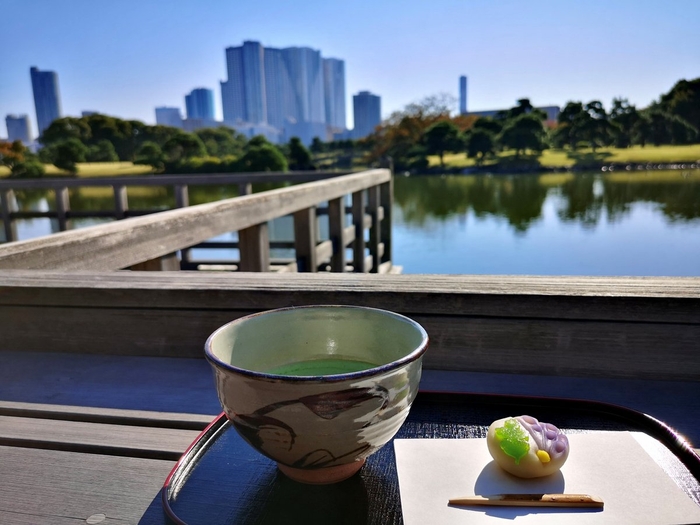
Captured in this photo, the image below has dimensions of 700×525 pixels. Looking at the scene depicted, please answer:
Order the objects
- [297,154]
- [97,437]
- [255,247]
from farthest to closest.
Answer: [297,154] < [255,247] < [97,437]

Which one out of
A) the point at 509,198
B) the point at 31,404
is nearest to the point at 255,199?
the point at 31,404

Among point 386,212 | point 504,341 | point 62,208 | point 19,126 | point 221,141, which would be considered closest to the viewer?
point 504,341

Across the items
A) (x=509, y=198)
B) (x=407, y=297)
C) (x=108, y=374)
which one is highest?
(x=407, y=297)

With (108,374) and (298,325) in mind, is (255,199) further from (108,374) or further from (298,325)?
(298,325)

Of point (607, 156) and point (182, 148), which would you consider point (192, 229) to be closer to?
point (182, 148)

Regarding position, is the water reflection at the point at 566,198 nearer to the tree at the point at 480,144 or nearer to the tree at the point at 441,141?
the tree at the point at 480,144

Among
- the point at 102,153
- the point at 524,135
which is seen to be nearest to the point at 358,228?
the point at 102,153

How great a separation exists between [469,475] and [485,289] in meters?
0.53

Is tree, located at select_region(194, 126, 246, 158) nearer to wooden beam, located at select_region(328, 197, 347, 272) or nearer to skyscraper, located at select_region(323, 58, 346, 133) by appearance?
wooden beam, located at select_region(328, 197, 347, 272)

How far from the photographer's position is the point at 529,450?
1.59 ft

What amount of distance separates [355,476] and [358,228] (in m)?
5.22

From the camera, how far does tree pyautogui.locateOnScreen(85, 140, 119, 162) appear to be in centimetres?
2491

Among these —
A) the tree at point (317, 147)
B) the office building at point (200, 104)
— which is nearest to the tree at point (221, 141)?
the tree at point (317, 147)

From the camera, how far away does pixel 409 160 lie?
36688 mm
